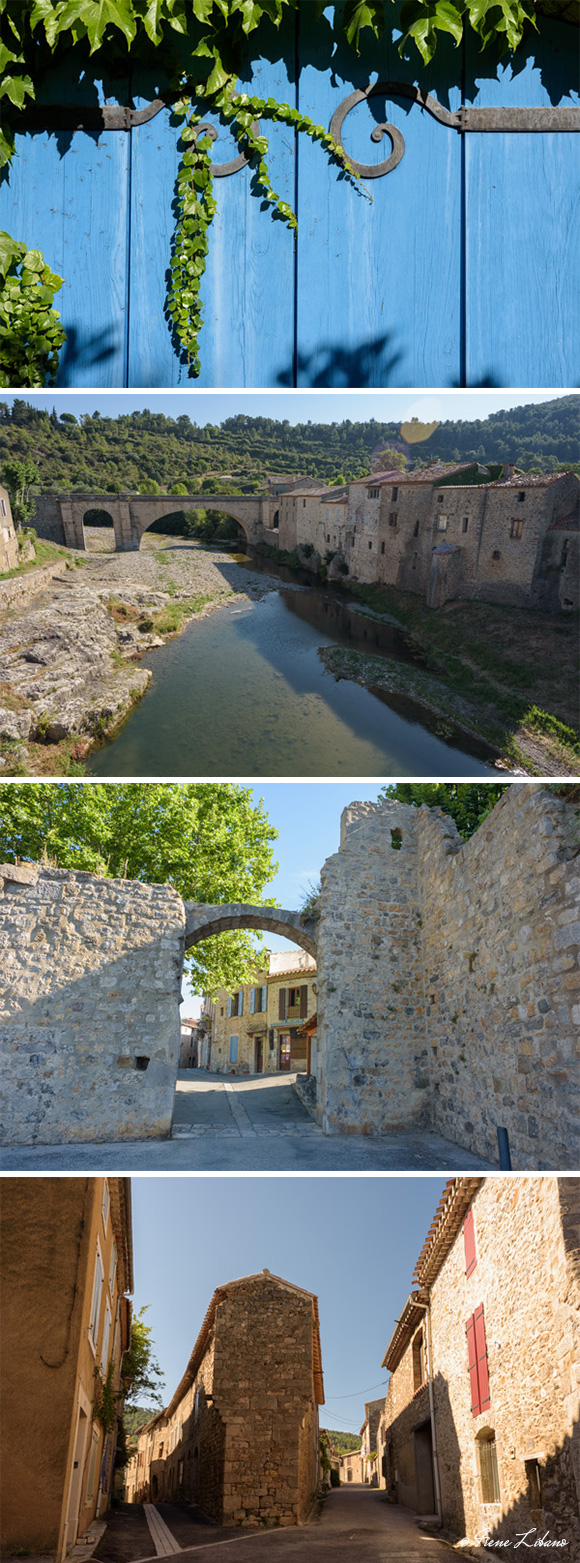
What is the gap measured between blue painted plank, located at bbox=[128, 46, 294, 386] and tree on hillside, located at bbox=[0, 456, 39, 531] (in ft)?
2.50

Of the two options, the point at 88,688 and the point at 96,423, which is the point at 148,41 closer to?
the point at 96,423

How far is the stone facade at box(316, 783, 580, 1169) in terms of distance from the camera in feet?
13.9

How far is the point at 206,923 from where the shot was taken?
7.12 meters

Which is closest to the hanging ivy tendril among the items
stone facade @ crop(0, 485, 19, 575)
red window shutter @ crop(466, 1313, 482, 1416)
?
stone facade @ crop(0, 485, 19, 575)

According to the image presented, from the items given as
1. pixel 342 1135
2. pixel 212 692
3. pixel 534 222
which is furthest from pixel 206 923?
pixel 534 222

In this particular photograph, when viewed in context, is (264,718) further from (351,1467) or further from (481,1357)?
(351,1467)

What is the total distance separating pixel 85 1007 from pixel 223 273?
488 centimetres

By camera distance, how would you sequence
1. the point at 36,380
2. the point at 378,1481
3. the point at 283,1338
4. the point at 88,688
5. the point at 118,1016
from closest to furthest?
the point at 88,688
the point at 36,380
the point at 118,1016
the point at 283,1338
the point at 378,1481

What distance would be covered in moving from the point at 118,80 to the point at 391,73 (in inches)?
51.1

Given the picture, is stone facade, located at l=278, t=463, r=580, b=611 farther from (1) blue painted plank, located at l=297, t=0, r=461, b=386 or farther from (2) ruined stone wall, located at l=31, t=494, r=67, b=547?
(2) ruined stone wall, located at l=31, t=494, r=67, b=547

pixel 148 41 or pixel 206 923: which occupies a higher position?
pixel 148 41

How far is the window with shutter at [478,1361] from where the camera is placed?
7.47 metres

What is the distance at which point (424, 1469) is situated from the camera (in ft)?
38.0

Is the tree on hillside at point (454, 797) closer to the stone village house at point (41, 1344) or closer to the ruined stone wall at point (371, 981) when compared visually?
the ruined stone wall at point (371, 981)
